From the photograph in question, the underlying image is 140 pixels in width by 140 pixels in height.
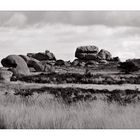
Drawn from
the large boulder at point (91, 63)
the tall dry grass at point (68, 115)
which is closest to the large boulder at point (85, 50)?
the large boulder at point (91, 63)

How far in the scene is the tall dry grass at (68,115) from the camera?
35.2 ft

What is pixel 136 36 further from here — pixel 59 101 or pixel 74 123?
pixel 74 123

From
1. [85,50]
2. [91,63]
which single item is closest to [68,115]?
[85,50]

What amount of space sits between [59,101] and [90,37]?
2.65 metres

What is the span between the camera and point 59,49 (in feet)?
45.9

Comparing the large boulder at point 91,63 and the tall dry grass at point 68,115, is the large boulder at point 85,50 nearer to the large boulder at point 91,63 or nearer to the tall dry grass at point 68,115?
the large boulder at point 91,63

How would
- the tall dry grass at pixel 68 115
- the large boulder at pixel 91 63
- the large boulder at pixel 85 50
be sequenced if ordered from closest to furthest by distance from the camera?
1. the tall dry grass at pixel 68 115
2. the large boulder at pixel 85 50
3. the large boulder at pixel 91 63

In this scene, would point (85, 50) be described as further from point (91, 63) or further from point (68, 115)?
point (91, 63)

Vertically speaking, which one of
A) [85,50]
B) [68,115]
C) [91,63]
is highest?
[91,63]

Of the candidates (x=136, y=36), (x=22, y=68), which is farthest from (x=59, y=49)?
(x=22, y=68)

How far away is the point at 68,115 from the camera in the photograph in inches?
443

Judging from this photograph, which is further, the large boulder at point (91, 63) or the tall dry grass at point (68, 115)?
the large boulder at point (91, 63)

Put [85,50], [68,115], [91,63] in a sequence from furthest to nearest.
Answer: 1. [91,63]
2. [85,50]
3. [68,115]

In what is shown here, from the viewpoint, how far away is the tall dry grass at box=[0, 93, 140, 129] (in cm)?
1074
